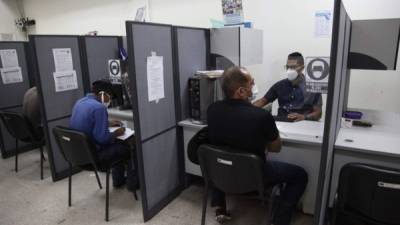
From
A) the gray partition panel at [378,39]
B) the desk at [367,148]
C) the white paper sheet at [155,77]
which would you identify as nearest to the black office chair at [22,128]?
the white paper sheet at [155,77]

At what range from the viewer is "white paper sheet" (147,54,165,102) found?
2066 millimetres

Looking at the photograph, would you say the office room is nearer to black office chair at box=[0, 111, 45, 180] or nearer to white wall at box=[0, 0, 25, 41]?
black office chair at box=[0, 111, 45, 180]

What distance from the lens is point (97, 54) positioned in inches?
123

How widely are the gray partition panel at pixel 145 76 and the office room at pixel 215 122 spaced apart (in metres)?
0.01

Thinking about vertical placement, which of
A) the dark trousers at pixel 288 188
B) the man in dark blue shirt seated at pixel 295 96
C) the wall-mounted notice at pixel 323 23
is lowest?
the dark trousers at pixel 288 188

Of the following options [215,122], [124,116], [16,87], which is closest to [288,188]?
[215,122]

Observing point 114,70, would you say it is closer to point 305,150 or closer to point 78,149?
point 78,149

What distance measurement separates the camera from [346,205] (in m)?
1.52

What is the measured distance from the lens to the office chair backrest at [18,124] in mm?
2868

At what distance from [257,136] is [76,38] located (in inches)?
90.2

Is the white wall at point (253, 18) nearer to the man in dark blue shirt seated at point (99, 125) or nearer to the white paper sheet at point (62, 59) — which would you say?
the white paper sheet at point (62, 59)

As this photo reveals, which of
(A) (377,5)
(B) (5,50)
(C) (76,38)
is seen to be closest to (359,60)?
(A) (377,5)

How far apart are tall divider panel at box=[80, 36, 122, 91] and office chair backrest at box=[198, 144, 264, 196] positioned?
6.42 ft

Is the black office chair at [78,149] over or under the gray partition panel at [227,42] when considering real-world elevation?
under
